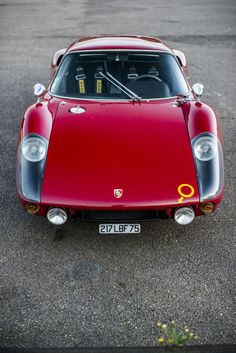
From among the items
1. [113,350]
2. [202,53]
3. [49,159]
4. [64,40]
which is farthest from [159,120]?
[64,40]

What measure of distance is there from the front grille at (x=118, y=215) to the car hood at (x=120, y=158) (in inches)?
3.7

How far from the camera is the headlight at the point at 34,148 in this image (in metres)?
3.95

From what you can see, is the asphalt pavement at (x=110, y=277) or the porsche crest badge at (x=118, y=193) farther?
the porsche crest badge at (x=118, y=193)

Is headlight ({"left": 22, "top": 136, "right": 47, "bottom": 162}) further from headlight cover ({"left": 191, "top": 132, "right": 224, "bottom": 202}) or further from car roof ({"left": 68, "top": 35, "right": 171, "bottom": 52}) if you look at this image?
car roof ({"left": 68, "top": 35, "right": 171, "bottom": 52})

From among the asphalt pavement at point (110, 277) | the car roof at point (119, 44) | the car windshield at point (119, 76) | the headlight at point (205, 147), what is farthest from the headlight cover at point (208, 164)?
the car roof at point (119, 44)

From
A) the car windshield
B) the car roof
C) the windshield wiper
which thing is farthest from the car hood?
the car roof

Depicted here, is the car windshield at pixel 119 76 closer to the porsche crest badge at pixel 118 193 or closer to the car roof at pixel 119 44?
the car roof at pixel 119 44

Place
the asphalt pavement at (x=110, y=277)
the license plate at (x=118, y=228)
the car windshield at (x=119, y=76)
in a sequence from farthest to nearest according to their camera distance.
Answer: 1. the car windshield at (x=119, y=76)
2. the license plate at (x=118, y=228)
3. the asphalt pavement at (x=110, y=277)

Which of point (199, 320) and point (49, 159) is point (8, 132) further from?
point (199, 320)

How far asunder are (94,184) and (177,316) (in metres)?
1.21

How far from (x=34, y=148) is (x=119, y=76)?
1.62m

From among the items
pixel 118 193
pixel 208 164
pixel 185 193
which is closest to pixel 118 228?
pixel 118 193

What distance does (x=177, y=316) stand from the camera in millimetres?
3234

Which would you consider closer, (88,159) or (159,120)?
(88,159)
